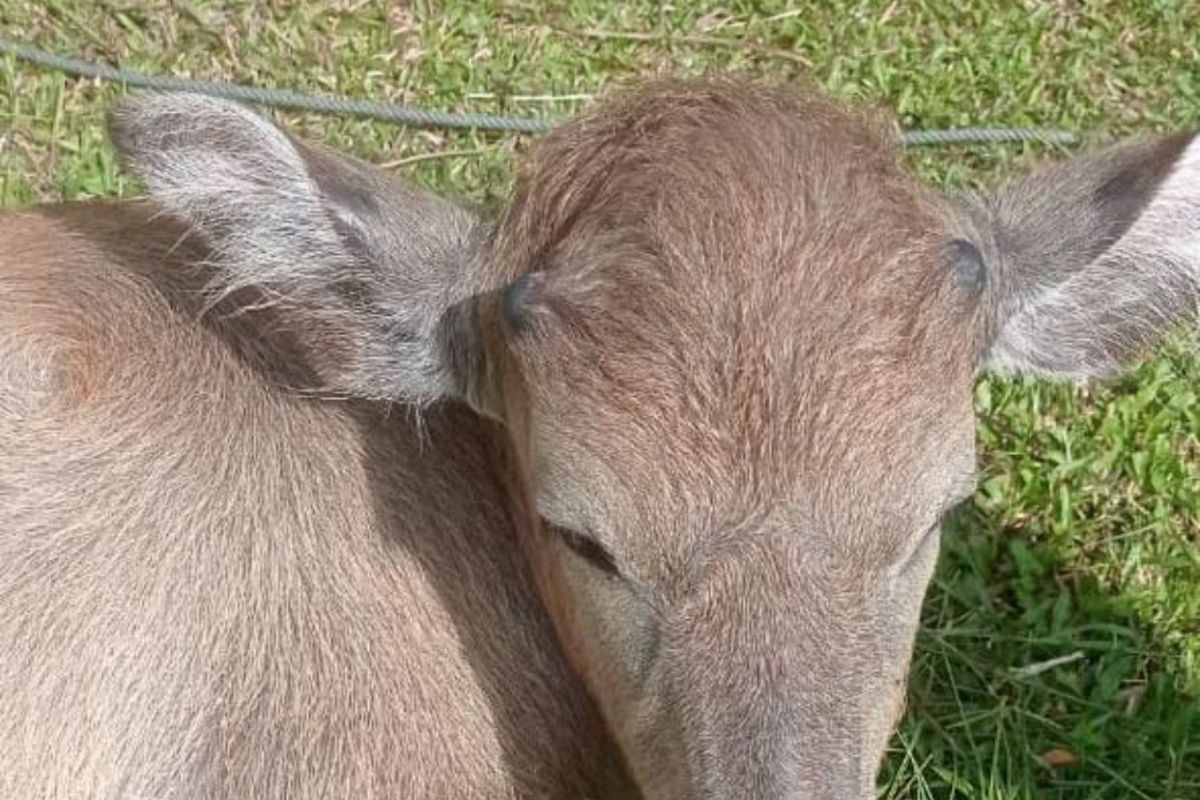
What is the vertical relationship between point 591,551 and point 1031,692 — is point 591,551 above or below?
above

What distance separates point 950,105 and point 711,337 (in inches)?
138

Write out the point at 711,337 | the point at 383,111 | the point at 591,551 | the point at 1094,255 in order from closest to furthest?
the point at 711,337 → the point at 591,551 → the point at 1094,255 → the point at 383,111

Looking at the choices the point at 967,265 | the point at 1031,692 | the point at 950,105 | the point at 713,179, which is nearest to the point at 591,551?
the point at 713,179

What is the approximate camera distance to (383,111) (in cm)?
658

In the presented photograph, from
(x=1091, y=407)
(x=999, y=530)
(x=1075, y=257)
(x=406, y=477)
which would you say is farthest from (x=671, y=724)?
(x=1091, y=407)

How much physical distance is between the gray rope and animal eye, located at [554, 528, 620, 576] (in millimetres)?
3152

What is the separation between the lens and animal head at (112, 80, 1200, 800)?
334 centimetres

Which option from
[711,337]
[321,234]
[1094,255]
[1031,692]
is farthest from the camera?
[1031,692]

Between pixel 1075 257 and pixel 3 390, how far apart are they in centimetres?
223

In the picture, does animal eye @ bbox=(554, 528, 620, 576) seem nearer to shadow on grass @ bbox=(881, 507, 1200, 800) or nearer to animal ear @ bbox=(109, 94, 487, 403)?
animal ear @ bbox=(109, 94, 487, 403)

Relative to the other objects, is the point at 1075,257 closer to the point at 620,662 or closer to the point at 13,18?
the point at 620,662

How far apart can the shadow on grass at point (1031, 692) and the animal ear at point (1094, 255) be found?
1603mm

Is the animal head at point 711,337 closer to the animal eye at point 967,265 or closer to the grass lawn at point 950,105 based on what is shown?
the animal eye at point 967,265

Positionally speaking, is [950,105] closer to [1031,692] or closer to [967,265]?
[1031,692]
